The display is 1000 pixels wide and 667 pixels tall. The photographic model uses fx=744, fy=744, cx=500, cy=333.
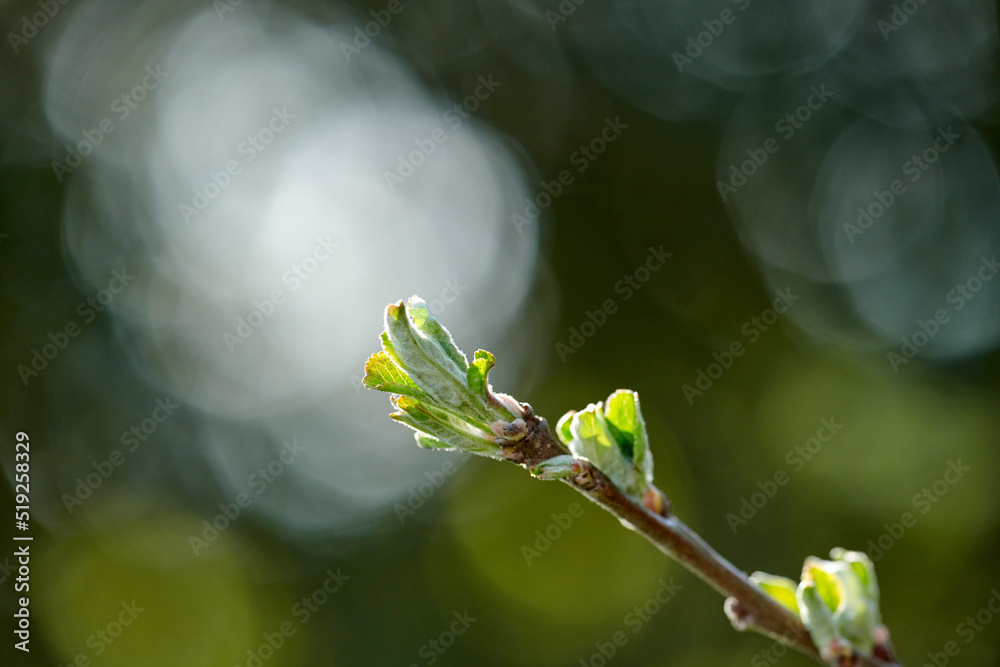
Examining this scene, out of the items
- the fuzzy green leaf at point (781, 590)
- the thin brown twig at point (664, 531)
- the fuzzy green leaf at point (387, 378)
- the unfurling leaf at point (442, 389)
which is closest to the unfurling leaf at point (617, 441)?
the thin brown twig at point (664, 531)

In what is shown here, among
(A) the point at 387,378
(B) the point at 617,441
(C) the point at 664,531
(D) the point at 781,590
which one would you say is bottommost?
(D) the point at 781,590

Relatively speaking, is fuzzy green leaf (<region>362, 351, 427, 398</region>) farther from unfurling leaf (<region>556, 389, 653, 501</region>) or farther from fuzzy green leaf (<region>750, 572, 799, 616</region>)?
fuzzy green leaf (<region>750, 572, 799, 616</region>)

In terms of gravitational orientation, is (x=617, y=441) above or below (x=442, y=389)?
below

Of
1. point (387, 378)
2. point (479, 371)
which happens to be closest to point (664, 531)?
point (479, 371)

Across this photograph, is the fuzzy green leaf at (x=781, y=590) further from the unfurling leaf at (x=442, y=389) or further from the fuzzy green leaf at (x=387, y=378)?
the fuzzy green leaf at (x=387, y=378)

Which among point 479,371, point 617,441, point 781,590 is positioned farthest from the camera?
point 781,590

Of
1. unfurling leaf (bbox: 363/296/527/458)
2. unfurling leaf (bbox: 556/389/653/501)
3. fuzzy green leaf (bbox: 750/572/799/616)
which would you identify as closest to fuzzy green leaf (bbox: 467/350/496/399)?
unfurling leaf (bbox: 363/296/527/458)

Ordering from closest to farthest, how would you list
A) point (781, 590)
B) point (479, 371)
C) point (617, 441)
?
point (479, 371), point (617, 441), point (781, 590)

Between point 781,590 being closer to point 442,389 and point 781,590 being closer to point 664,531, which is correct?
point 664,531

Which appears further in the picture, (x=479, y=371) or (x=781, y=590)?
(x=781, y=590)

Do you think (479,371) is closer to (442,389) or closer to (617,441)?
(442,389)

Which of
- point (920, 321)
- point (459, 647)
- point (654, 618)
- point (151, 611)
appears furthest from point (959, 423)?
point (151, 611)
